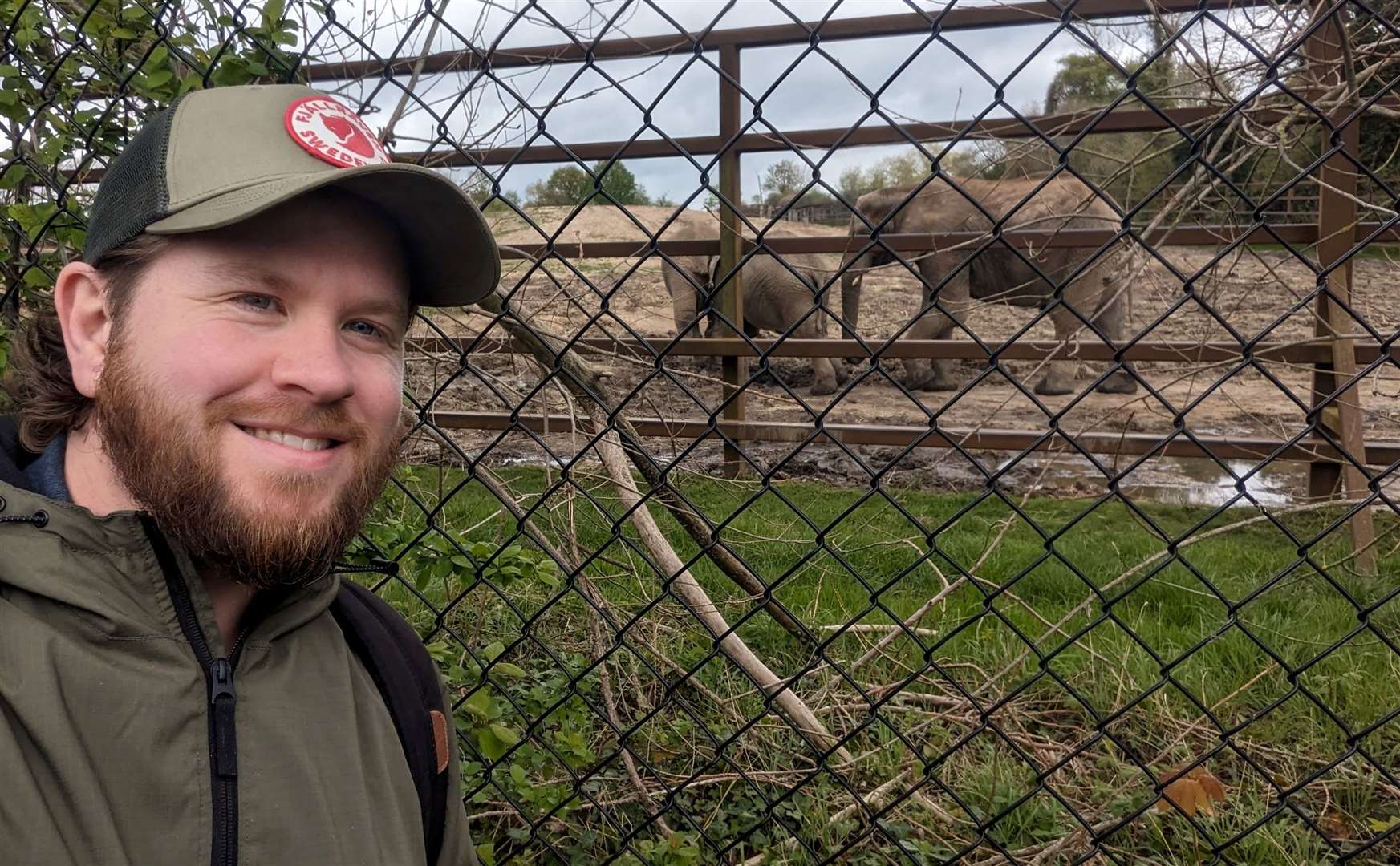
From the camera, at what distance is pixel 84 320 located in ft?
4.08

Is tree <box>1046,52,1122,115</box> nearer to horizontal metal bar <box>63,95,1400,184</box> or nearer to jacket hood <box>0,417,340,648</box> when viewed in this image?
horizontal metal bar <box>63,95,1400,184</box>

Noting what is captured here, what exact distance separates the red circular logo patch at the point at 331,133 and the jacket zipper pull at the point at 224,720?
613 millimetres

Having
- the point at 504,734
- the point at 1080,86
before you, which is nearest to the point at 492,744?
the point at 504,734

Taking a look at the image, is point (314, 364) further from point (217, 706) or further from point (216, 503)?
point (217, 706)

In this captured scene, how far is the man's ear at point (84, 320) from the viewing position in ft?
4.00

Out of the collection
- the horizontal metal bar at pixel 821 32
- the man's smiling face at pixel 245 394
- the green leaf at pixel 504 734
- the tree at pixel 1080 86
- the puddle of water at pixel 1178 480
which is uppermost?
the horizontal metal bar at pixel 821 32

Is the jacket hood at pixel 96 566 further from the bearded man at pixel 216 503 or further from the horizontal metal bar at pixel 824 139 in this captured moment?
the horizontal metal bar at pixel 824 139

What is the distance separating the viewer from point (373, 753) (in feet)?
4.00

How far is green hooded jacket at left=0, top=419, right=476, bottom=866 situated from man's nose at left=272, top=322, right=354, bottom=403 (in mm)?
236

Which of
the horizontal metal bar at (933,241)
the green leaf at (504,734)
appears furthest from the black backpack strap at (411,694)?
the horizontal metal bar at (933,241)

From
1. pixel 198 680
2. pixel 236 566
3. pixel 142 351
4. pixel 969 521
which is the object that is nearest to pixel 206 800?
pixel 198 680

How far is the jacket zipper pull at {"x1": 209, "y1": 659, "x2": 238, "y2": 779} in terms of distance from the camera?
3.44 feet

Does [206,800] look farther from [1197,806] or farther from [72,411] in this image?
[1197,806]

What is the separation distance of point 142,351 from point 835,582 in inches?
110
